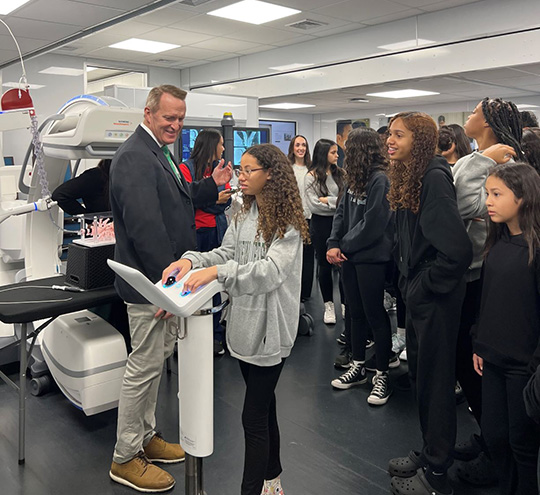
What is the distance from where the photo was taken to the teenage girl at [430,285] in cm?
186

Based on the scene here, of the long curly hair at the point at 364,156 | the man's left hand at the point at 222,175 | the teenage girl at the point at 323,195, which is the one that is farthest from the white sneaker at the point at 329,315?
the man's left hand at the point at 222,175

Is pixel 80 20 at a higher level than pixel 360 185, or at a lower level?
higher

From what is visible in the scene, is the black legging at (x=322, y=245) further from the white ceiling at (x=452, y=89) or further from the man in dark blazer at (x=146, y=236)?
the white ceiling at (x=452, y=89)

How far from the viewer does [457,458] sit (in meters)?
2.22

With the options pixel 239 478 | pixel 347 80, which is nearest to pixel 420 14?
pixel 347 80

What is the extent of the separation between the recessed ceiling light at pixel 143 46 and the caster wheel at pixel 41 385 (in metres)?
4.94

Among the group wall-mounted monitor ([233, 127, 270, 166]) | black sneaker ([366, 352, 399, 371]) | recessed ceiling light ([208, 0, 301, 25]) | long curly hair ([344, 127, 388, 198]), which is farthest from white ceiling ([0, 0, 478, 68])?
black sneaker ([366, 352, 399, 371])

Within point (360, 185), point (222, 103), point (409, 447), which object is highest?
point (222, 103)

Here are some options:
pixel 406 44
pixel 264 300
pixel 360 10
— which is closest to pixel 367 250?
pixel 264 300

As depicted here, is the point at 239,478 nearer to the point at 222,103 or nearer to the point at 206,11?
the point at 206,11

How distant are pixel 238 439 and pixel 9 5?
4.60 metres

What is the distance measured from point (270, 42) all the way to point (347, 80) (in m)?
1.13

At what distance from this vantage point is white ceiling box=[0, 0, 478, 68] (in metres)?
5.00

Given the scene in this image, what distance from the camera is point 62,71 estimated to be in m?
7.40
